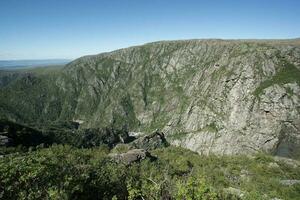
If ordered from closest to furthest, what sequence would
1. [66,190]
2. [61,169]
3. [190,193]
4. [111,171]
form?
[190,193] → [66,190] → [61,169] → [111,171]

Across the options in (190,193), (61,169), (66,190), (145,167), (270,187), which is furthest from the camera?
(145,167)

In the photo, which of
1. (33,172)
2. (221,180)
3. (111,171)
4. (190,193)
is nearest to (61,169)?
(33,172)

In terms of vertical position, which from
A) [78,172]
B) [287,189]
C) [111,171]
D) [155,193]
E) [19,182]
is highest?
[19,182]

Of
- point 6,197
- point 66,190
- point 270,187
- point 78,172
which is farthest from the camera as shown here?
point 270,187

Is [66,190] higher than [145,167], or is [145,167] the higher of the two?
[66,190]

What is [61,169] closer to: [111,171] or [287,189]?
[111,171]

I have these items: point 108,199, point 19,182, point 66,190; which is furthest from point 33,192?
point 108,199

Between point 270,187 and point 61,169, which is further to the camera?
point 270,187

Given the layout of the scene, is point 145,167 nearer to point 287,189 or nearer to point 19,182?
point 287,189

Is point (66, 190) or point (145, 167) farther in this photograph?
point (145, 167)
